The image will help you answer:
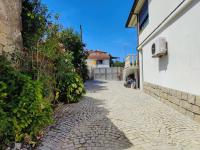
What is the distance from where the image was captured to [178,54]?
6484mm

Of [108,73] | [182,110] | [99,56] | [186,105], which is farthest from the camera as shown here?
[99,56]

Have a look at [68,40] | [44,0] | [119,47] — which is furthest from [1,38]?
[119,47]

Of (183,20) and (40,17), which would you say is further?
(40,17)

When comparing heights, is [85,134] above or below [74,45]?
below

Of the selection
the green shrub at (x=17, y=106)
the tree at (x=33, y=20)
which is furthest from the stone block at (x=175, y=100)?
the tree at (x=33, y=20)

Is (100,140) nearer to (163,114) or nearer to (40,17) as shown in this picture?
(163,114)

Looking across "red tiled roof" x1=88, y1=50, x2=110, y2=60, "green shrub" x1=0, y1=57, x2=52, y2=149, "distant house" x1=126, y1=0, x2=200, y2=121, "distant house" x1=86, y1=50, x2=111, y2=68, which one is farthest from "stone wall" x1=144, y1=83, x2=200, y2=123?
"red tiled roof" x1=88, y1=50, x2=110, y2=60

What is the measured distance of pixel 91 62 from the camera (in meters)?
46.2

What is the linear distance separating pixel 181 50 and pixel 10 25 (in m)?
4.99

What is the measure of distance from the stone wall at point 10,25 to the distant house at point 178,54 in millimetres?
4698

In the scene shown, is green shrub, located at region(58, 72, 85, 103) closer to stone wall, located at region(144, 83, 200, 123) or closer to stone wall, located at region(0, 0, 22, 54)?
stone wall, located at region(0, 0, 22, 54)

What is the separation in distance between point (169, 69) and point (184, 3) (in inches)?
97.6

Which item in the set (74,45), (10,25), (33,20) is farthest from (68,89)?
(74,45)

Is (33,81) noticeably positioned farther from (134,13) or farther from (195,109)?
(134,13)
